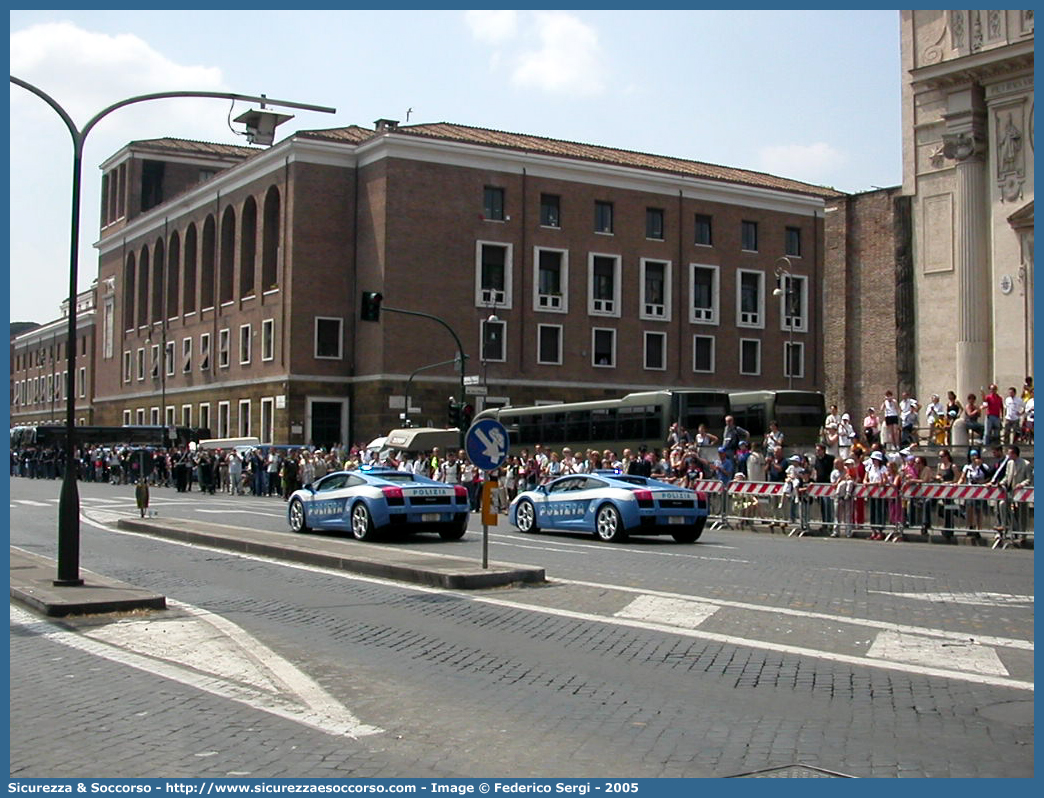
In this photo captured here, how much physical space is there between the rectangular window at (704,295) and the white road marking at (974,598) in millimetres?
55547

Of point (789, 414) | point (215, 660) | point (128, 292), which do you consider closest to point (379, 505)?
point (215, 660)

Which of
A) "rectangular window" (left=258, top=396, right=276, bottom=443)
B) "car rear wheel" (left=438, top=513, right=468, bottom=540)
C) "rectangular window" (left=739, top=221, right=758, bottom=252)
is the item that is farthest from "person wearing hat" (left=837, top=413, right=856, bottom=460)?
"rectangular window" (left=739, top=221, right=758, bottom=252)

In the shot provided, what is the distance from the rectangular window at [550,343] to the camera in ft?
212

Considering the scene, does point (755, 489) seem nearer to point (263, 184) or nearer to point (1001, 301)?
point (1001, 301)

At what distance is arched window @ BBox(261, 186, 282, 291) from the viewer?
6462cm

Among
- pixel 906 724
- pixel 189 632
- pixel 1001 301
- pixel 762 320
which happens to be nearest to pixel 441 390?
pixel 762 320

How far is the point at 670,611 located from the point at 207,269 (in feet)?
210

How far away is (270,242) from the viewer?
6494 cm

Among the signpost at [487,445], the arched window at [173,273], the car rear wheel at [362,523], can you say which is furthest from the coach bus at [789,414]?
the arched window at [173,273]

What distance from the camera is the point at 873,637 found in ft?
35.4

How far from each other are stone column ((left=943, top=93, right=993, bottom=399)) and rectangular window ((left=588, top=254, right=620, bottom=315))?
108 feet

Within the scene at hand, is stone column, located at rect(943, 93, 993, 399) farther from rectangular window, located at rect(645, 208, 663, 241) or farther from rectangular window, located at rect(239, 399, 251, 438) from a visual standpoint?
rectangular window, located at rect(239, 399, 251, 438)

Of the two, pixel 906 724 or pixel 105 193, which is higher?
pixel 105 193

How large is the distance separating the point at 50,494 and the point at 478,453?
34.1 metres
